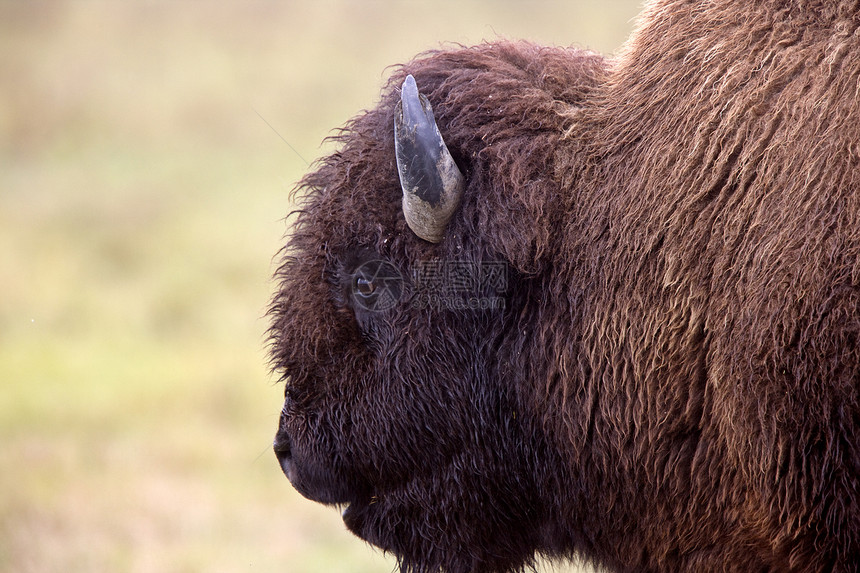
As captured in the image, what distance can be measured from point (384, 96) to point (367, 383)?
3.22 ft

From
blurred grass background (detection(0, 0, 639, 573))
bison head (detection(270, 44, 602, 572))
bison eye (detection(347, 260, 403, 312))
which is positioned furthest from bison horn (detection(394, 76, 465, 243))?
blurred grass background (detection(0, 0, 639, 573))

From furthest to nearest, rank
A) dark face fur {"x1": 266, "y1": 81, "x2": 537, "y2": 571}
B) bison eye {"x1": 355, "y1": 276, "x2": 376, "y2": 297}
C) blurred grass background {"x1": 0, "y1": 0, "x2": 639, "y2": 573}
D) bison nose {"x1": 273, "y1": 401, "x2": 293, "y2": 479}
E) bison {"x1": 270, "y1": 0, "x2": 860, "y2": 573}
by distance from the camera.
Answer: blurred grass background {"x1": 0, "y1": 0, "x2": 639, "y2": 573}
bison nose {"x1": 273, "y1": 401, "x2": 293, "y2": 479}
bison eye {"x1": 355, "y1": 276, "x2": 376, "y2": 297}
dark face fur {"x1": 266, "y1": 81, "x2": 537, "y2": 571}
bison {"x1": 270, "y1": 0, "x2": 860, "y2": 573}

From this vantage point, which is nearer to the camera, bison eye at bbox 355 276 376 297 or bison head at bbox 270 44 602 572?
bison head at bbox 270 44 602 572

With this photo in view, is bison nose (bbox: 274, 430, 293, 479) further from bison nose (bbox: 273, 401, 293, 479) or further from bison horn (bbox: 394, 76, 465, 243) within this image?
bison horn (bbox: 394, 76, 465, 243)

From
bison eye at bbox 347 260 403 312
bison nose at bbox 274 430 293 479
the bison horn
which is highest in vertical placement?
the bison horn

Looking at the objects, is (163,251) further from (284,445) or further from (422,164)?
(422,164)

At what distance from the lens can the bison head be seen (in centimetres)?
267

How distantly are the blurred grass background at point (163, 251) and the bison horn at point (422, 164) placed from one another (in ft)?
4.88

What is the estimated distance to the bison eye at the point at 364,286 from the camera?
286 cm

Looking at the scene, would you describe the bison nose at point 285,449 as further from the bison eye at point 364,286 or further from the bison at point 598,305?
the bison eye at point 364,286

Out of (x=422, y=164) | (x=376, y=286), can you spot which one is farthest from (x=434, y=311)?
(x=422, y=164)

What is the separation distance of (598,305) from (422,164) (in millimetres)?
674

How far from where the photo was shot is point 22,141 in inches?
662

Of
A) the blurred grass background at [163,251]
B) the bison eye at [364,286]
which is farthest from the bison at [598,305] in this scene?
the blurred grass background at [163,251]
